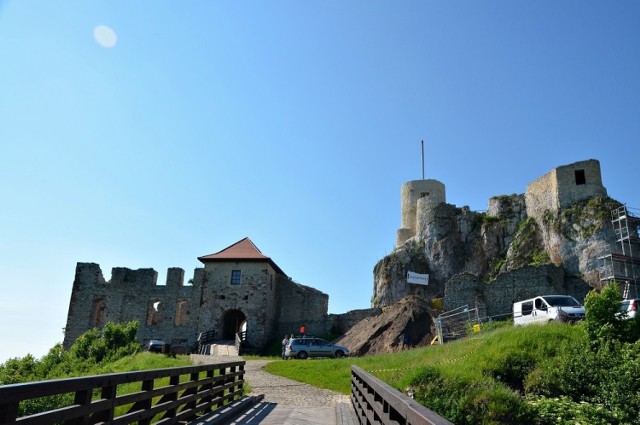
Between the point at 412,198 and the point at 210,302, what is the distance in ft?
78.1

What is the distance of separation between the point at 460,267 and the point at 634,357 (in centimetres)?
2898

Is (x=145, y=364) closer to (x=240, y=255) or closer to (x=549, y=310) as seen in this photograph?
(x=549, y=310)

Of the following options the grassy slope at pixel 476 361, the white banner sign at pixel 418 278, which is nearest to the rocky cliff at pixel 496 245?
the white banner sign at pixel 418 278

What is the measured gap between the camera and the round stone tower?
49.8m

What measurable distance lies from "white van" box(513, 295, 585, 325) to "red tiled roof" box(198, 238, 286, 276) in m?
20.1

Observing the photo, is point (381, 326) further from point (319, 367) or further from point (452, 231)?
point (452, 231)

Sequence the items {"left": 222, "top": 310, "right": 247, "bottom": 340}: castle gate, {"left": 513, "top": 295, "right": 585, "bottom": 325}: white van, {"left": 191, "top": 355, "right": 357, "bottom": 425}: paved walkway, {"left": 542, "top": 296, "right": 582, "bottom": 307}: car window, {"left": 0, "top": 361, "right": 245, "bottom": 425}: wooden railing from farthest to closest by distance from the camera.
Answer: {"left": 222, "top": 310, "right": 247, "bottom": 340}: castle gate < {"left": 542, "top": 296, "right": 582, "bottom": 307}: car window < {"left": 513, "top": 295, "right": 585, "bottom": 325}: white van < {"left": 191, "top": 355, "right": 357, "bottom": 425}: paved walkway < {"left": 0, "top": 361, "right": 245, "bottom": 425}: wooden railing

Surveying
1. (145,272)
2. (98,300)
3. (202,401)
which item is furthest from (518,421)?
(98,300)

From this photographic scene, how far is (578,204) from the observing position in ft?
115

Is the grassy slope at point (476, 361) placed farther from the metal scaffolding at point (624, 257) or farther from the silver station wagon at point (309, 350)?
the metal scaffolding at point (624, 257)

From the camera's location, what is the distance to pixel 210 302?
38.2 m

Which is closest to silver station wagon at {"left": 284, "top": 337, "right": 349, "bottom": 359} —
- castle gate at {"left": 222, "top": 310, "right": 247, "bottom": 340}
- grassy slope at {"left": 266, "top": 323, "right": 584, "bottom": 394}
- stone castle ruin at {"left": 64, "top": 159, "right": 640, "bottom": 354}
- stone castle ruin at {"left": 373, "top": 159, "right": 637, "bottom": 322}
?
stone castle ruin at {"left": 64, "top": 159, "right": 640, "bottom": 354}

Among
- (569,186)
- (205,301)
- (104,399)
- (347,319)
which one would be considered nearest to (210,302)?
(205,301)

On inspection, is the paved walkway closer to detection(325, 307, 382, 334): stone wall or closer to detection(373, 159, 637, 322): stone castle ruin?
detection(373, 159, 637, 322): stone castle ruin
